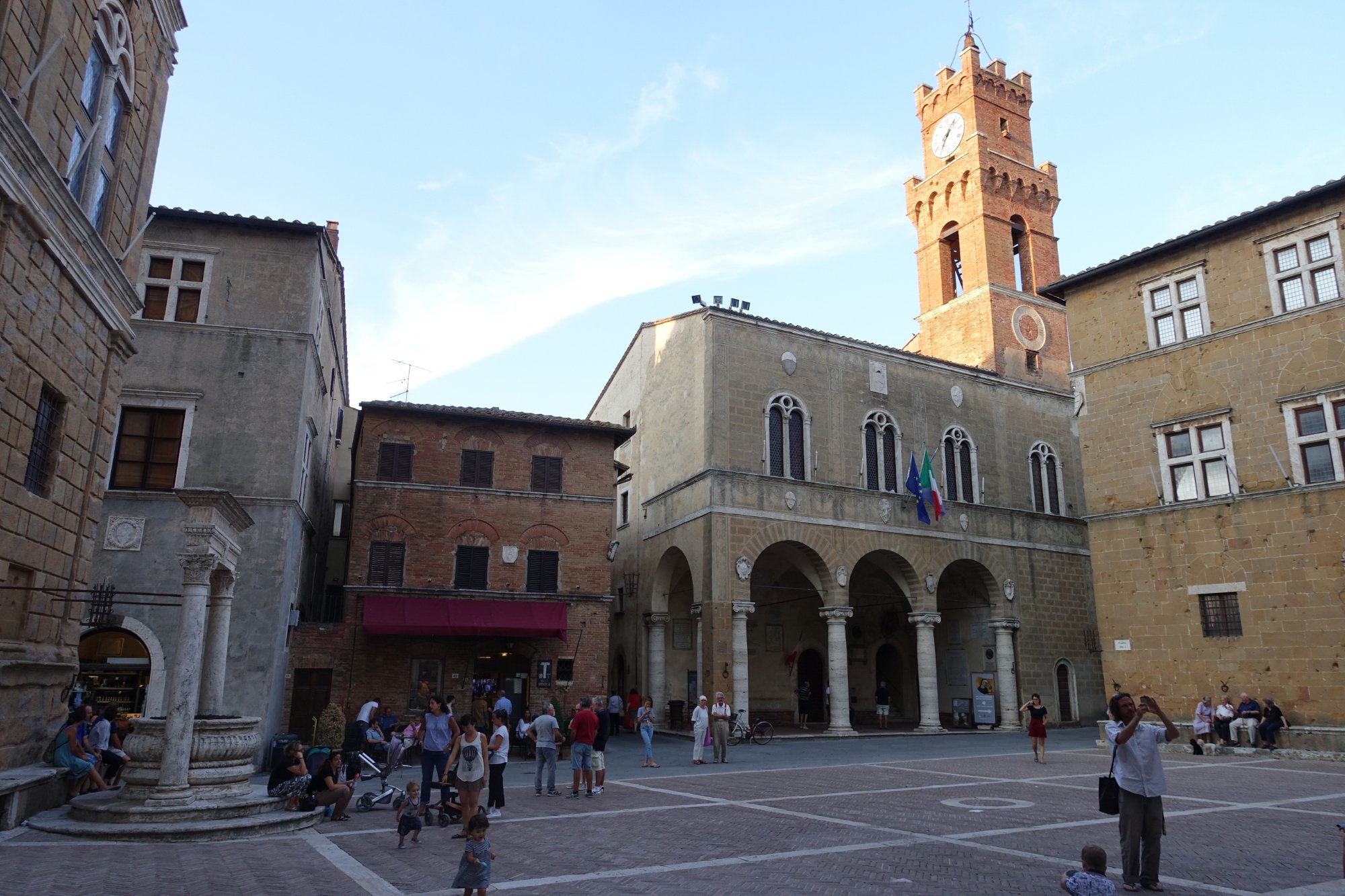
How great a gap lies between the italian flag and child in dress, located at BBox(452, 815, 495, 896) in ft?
79.7

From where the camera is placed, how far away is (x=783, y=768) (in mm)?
18438

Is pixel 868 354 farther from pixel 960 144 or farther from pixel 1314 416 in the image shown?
pixel 960 144

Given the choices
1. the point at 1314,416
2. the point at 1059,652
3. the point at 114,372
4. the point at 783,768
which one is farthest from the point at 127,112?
the point at 1059,652

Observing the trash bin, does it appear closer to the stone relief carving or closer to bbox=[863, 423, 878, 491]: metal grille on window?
the stone relief carving

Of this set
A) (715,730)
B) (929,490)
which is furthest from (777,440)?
(715,730)

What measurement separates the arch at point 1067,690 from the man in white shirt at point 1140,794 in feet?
83.5

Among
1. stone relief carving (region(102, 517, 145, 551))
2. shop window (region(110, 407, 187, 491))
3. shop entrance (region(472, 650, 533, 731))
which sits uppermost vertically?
shop window (region(110, 407, 187, 491))

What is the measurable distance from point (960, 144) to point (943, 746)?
104 ft

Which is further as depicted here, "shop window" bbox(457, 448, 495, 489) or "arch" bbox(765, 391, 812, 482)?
"arch" bbox(765, 391, 812, 482)

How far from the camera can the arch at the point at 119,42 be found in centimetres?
1228

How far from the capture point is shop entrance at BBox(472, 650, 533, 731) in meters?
24.1

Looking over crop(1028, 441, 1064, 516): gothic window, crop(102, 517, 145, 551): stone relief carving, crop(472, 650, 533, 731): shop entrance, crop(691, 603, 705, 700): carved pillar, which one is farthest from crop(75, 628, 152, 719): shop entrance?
crop(1028, 441, 1064, 516): gothic window

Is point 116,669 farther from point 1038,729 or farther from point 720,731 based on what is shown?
point 1038,729

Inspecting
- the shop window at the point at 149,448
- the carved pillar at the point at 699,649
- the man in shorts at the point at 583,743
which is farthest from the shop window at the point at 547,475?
the man in shorts at the point at 583,743
